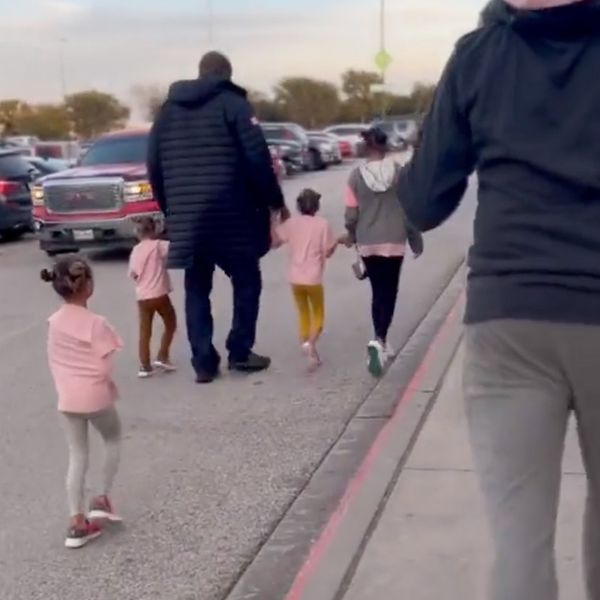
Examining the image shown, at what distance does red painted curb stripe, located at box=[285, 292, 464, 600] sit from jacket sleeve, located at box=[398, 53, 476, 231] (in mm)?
1965

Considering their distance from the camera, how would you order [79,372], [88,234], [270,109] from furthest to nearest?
[270,109] < [88,234] < [79,372]

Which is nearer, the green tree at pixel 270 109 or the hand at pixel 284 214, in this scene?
the hand at pixel 284 214

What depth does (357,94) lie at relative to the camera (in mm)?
105625

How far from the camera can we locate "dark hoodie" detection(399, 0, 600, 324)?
269 centimetres

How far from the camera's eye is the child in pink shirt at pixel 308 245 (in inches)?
331

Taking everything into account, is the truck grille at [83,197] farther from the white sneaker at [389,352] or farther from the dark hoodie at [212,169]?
the dark hoodie at [212,169]

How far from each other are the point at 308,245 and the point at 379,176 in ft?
2.47

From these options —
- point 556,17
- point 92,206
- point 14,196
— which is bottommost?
point 14,196

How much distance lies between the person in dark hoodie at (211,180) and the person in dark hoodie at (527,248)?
16.8ft

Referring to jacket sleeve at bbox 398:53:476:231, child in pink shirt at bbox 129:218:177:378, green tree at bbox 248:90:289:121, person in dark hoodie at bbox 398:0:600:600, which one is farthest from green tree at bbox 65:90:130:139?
person in dark hoodie at bbox 398:0:600:600

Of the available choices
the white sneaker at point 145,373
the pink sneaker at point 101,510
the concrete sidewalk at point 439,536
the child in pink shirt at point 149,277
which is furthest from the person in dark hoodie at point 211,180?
the pink sneaker at point 101,510

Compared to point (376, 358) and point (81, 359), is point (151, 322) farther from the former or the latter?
point (81, 359)

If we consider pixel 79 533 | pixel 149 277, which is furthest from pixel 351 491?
pixel 149 277

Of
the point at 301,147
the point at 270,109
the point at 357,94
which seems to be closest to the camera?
the point at 301,147
